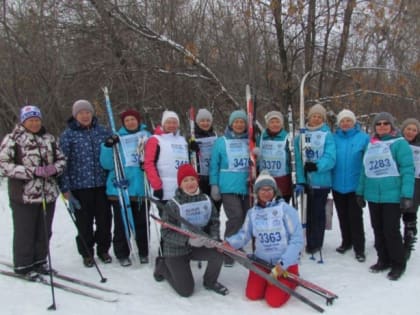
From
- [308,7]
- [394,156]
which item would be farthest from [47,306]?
[308,7]

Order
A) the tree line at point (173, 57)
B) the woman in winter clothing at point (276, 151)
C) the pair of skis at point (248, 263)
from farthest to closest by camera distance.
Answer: the tree line at point (173, 57) < the woman in winter clothing at point (276, 151) < the pair of skis at point (248, 263)

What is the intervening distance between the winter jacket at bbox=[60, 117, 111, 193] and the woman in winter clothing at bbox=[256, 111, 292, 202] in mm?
1761

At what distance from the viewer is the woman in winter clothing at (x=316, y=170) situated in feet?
14.6

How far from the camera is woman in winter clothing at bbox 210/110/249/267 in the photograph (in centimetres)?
443

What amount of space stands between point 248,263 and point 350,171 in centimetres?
160

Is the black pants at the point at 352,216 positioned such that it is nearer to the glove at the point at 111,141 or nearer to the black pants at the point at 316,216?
the black pants at the point at 316,216

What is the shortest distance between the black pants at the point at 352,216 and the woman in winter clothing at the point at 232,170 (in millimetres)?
1105

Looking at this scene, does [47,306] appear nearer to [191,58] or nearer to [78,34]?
[191,58]

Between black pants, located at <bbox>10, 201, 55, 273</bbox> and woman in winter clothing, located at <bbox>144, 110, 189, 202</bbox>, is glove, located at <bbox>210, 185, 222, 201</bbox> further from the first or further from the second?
black pants, located at <bbox>10, 201, 55, 273</bbox>

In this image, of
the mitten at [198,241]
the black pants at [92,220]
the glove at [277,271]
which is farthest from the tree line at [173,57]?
the glove at [277,271]

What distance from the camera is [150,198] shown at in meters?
4.30

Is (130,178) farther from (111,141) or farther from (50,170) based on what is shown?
(50,170)

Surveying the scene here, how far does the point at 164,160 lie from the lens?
431 cm

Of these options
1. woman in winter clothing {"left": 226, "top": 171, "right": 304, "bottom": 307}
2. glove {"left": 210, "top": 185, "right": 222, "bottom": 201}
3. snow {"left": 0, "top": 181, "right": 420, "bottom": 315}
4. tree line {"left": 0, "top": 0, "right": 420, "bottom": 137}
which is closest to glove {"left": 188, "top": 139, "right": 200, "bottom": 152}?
glove {"left": 210, "top": 185, "right": 222, "bottom": 201}
